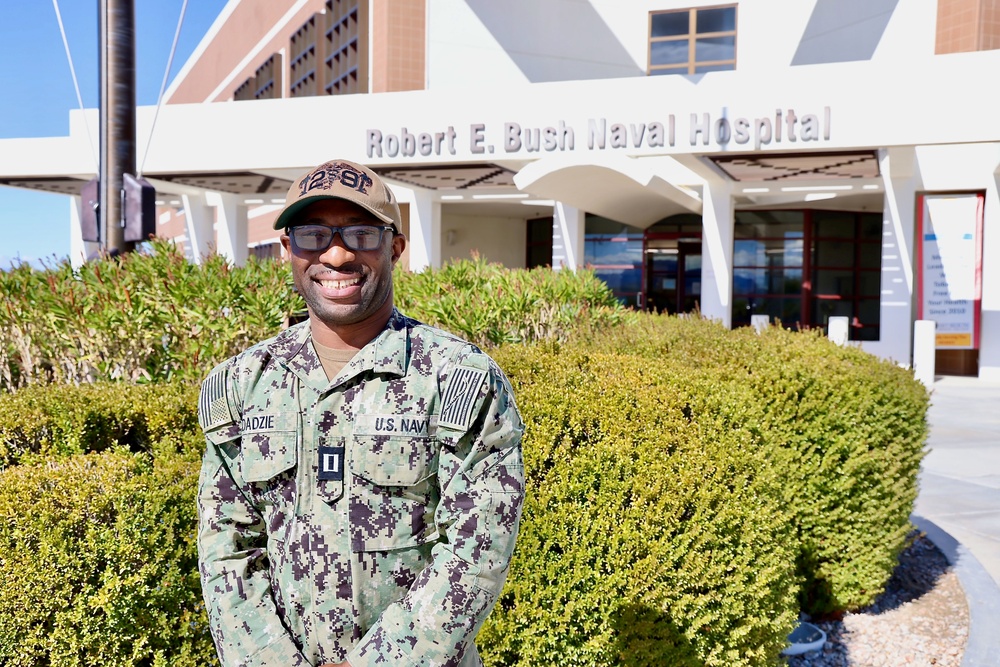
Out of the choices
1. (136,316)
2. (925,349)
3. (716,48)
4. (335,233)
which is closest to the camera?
(335,233)

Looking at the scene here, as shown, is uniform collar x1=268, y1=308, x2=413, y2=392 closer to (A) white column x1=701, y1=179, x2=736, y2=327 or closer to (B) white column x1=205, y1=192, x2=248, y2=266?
(A) white column x1=701, y1=179, x2=736, y2=327

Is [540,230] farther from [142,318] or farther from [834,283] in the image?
[142,318]

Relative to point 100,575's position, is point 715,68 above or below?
above

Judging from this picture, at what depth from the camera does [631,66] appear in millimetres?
22188

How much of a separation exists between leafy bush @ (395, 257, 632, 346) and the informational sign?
10.8 metres

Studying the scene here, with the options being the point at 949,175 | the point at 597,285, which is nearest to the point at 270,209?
the point at 949,175

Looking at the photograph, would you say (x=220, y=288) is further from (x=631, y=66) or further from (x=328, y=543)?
(x=631, y=66)

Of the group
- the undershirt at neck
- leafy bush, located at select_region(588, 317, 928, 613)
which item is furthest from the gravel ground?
the undershirt at neck

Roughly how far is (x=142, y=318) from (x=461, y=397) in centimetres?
354

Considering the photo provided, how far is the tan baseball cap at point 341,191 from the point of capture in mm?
1676

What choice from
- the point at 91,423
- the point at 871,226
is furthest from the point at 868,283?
the point at 91,423

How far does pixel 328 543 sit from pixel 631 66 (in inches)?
872

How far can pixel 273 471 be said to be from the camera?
1.73m

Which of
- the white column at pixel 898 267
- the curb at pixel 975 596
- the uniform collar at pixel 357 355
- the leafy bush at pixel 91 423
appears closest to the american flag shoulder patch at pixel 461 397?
the uniform collar at pixel 357 355
